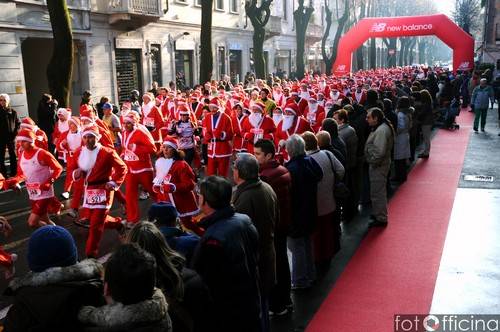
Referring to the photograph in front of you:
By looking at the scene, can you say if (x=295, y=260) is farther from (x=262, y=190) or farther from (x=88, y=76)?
(x=88, y=76)

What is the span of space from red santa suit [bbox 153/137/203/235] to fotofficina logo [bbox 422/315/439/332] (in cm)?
302

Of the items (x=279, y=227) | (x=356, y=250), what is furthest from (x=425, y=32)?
(x=279, y=227)

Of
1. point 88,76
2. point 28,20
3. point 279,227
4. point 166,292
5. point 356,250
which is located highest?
point 28,20

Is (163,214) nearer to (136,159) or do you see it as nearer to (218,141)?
(136,159)

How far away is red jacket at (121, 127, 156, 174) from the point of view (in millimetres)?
8508

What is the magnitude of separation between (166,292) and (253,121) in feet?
28.8

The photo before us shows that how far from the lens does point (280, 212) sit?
5367mm

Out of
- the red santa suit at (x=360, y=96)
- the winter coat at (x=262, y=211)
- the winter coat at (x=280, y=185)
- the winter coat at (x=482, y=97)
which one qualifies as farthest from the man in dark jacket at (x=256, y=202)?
the winter coat at (x=482, y=97)

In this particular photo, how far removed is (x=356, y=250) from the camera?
25.1 ft

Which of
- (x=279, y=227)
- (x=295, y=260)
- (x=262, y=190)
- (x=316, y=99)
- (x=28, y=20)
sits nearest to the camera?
(x=262, y=190)

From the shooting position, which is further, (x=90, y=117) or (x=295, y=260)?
(x=90, y=117)

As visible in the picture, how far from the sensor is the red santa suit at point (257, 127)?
11.3 m

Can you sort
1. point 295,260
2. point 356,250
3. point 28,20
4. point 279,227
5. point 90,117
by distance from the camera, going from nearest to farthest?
point 279,227 < point 295,260 < point 356,250 < point 90,117 < point 28,20

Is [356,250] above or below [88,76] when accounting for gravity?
below
